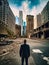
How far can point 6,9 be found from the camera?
7490 inches

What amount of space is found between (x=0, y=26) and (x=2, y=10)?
7858 cm

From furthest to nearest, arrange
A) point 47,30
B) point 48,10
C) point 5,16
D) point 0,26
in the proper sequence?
point 5,16 → point 48,10 → point 0,26 → point 47,30

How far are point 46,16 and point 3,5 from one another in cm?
5697

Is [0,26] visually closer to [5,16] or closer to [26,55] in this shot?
[5,16]

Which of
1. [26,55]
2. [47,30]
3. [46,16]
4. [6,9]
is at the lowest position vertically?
[26,55]

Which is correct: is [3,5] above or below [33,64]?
above

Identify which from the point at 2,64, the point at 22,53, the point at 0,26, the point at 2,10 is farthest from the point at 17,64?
the point at 2,10

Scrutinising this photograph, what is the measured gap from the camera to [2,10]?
199 metres

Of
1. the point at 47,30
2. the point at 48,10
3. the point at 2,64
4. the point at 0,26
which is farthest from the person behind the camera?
the point at 48,10

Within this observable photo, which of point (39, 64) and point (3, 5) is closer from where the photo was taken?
point (39, 64)

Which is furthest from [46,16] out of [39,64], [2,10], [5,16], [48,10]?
[39,64]

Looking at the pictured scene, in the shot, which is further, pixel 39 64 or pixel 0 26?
pixel 0 26

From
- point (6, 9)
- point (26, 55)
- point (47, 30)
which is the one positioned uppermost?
point (6, 9)

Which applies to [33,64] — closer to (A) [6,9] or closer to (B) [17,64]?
(B) [17,64]
